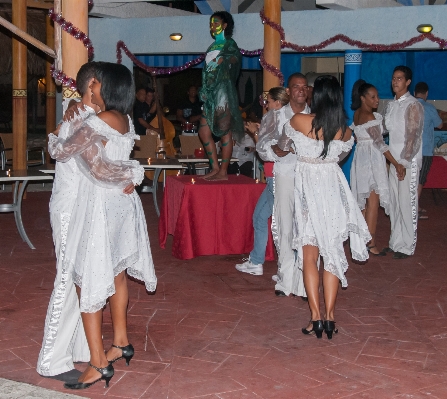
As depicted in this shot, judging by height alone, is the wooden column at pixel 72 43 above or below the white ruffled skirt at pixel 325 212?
above

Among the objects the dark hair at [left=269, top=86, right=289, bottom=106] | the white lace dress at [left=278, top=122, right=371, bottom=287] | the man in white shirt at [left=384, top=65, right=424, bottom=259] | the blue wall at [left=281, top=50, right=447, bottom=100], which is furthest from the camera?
the blue wall at [left=281, top=50, right=447, bottom=100]

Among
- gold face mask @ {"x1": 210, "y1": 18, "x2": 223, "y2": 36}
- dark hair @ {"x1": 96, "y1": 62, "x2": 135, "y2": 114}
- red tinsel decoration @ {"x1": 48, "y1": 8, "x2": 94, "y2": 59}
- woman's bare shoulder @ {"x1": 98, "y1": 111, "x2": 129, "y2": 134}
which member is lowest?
woman's bare shoulder @ {"x1": 98, "y1": 111, "x2": 129, "y2": 134}

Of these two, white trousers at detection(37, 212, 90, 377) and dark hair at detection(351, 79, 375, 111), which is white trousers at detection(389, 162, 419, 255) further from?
white trousers at detection(37, 212, 90, 377)

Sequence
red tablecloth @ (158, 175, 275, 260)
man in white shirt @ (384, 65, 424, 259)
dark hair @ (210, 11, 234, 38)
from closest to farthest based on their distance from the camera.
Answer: dark hair @ (210, 11, 234, 38) → red tablecloth @ (158, 175, 275, 260) → man in white shirt @ (384, 65, 424, 259)

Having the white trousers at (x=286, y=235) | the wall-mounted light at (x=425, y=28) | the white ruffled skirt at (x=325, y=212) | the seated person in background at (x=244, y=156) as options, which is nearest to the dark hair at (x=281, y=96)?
the white trousers at (x=286, y=235)

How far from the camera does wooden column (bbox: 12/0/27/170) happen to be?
9.59 m

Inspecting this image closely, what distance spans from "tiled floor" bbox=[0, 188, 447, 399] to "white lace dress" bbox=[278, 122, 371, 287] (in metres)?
0.58

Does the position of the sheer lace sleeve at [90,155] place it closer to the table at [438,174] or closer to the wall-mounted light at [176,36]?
Answer: the table at [438,174]

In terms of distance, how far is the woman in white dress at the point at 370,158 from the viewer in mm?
6766

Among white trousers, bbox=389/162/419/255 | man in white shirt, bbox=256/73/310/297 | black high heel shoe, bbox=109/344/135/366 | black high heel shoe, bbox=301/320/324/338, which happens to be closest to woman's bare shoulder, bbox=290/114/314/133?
man in white shirt, bbox=256/73/310/297

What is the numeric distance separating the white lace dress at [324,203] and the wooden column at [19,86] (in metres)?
6.06

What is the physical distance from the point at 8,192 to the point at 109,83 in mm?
7971

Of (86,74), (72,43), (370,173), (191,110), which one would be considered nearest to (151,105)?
(191,110)

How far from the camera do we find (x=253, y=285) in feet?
19.3
